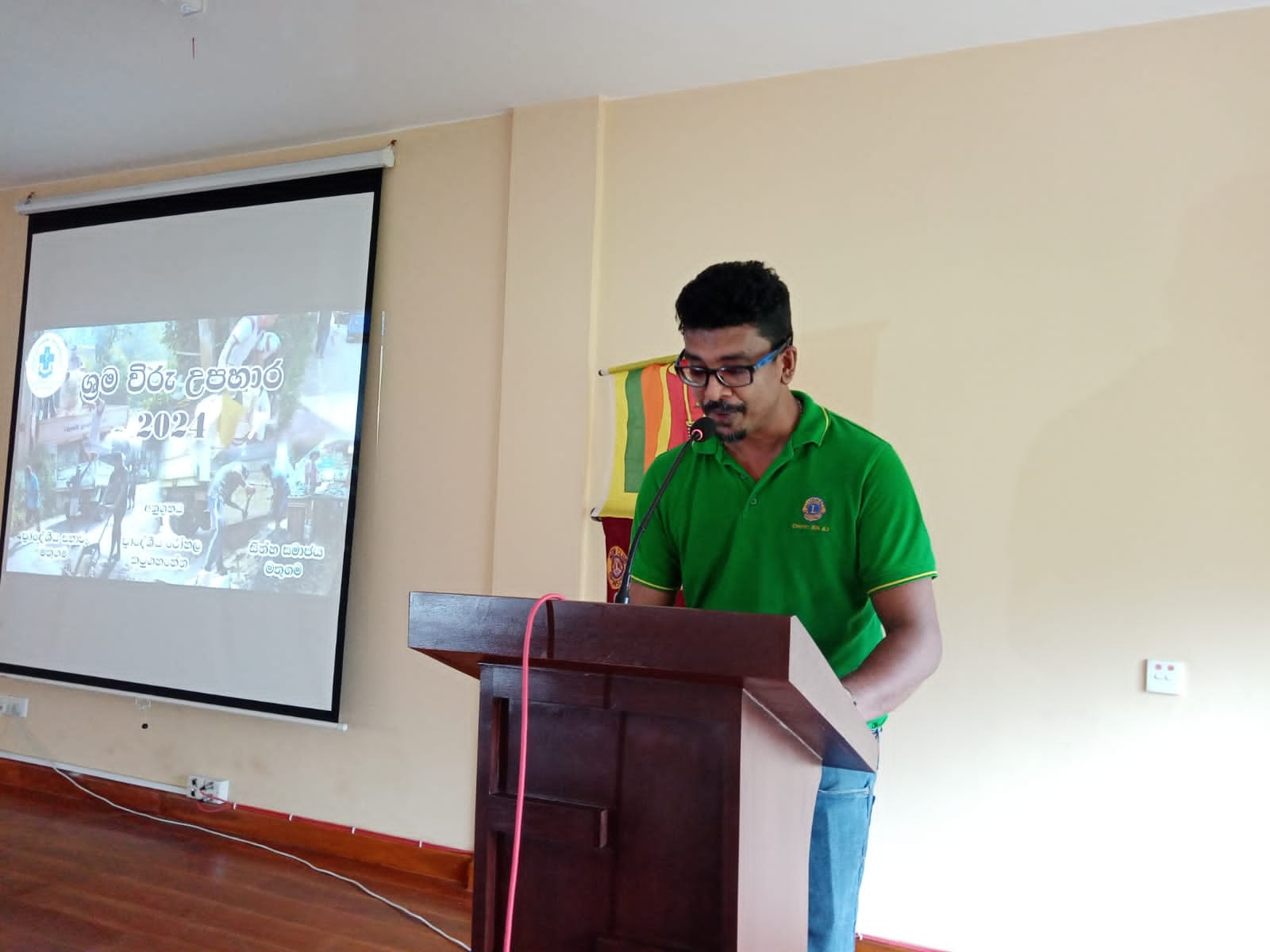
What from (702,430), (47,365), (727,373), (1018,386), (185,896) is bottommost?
(185,896)

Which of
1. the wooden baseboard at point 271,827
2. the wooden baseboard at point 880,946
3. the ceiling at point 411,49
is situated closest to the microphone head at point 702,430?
the ceiling at point 411,49

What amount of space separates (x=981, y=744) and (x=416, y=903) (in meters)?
1.96

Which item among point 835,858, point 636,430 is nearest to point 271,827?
point 636,430

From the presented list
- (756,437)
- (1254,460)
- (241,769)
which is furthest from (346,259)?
(1254,460)

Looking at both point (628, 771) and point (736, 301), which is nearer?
point (628, 771)

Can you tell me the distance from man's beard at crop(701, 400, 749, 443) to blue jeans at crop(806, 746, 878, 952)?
0.53m

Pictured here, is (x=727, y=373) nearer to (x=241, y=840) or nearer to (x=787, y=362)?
(x=787, y=362)

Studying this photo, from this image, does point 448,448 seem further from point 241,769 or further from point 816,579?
point 816,579

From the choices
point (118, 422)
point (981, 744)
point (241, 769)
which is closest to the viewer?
point (981, 744)

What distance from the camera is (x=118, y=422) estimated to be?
14.5 feet

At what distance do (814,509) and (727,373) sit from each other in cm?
25

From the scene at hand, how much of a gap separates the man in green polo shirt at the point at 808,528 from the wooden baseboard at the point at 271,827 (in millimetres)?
2411

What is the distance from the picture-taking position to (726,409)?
159 centimetres

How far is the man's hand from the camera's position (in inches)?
54.1
